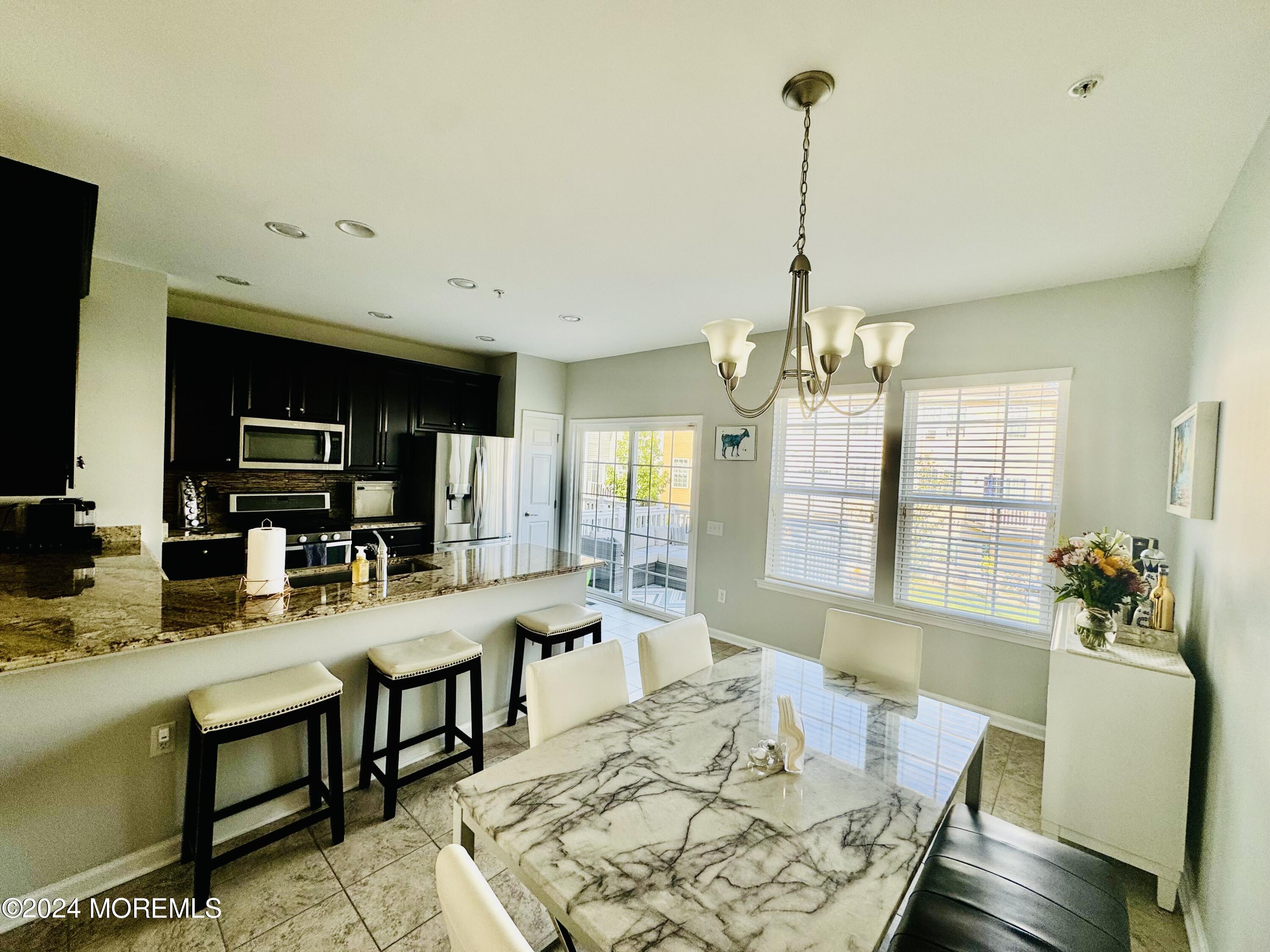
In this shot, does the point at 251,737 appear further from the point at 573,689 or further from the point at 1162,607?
the point at 1162,607

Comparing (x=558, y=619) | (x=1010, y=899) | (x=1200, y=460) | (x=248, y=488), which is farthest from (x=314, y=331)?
(x=1200, y=460)

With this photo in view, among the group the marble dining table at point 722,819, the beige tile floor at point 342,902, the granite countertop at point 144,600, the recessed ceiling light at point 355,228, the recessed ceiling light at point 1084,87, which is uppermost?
the recessed ceiling light at point 355,228

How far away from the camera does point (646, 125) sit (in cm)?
170

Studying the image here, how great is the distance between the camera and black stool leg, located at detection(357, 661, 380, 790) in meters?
2.18

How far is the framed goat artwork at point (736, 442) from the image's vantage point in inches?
167

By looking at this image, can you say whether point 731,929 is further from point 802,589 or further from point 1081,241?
point 802,589

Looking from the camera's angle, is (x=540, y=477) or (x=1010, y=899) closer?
(x=1010, y=899)

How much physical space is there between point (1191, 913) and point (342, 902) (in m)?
2.84

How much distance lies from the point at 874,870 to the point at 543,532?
4960 millimetres

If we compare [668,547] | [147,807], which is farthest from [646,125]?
[668,547]

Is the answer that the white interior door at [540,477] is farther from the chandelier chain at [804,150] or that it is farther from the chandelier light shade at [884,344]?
the chandelier light shade at [884,344]

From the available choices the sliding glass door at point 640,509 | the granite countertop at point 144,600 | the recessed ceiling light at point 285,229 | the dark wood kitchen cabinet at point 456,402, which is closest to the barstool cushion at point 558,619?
the granite countertop at point 144,600

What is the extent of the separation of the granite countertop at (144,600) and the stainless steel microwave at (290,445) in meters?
1.32

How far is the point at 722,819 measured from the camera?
1149 mm
